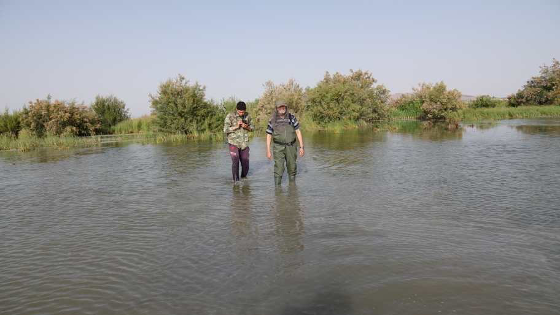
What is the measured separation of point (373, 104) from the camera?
42719 mm

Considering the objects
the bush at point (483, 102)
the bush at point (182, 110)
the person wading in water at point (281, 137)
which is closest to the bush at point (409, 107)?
the bush at point (483, 102)

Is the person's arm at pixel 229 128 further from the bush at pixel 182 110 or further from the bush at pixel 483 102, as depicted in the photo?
the bush at pixel 483 102

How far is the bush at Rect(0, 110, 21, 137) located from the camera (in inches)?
1151

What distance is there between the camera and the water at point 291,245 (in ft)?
12.7

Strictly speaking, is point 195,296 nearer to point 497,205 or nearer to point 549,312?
point 549,312

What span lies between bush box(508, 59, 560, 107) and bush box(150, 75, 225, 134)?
54761mm

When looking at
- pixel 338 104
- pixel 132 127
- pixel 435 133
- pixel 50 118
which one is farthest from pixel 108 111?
pixel 435 133

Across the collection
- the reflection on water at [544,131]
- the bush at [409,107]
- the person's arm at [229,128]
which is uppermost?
the bush at [409,107]

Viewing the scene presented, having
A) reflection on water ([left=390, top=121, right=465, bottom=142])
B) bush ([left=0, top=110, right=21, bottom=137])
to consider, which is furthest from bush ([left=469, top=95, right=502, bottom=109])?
bush ([left=0, top=110, right=21, bottom=137])

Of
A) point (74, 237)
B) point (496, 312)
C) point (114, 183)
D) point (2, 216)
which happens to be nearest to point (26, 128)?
point (114, 183)

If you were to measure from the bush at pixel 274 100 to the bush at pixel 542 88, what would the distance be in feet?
137

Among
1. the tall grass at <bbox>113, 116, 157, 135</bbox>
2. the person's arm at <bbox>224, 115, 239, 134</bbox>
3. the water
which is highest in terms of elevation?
the tall grass at <bbox>113, 116, 157, 135</bbox>

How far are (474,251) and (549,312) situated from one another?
1.48m

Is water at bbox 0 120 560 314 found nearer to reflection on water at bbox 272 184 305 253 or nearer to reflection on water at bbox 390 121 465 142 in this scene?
reflection on water at bbox 272 184 305 253
